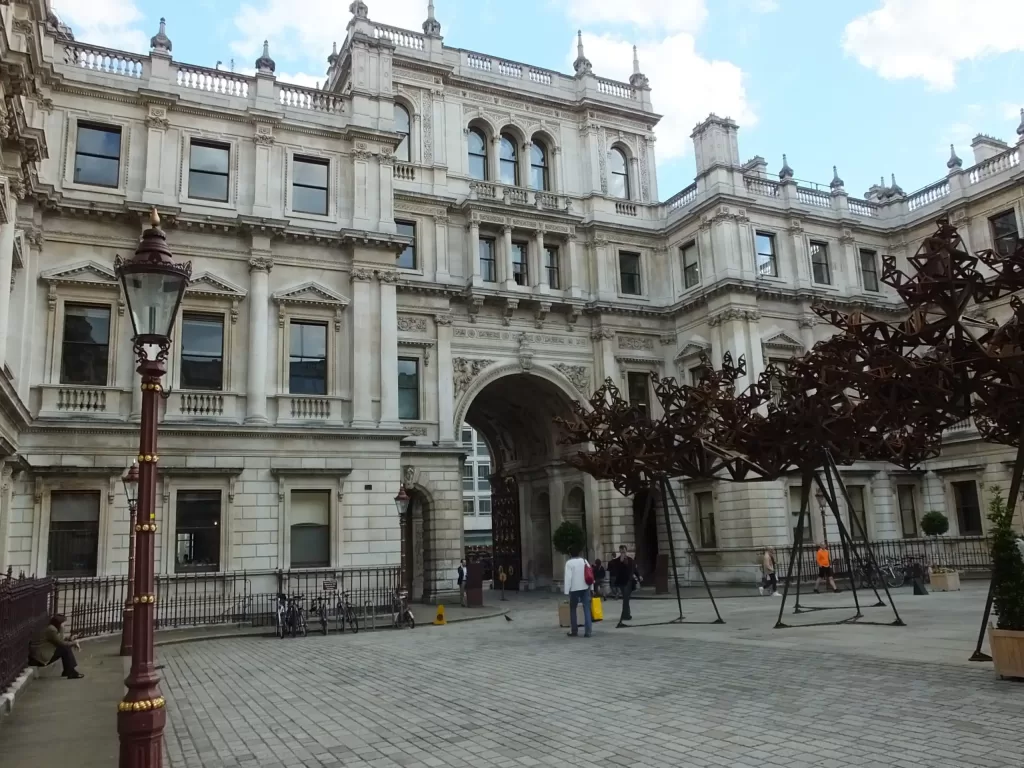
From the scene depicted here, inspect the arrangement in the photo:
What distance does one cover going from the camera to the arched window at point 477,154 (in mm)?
34156

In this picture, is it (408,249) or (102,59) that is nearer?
(102,59)

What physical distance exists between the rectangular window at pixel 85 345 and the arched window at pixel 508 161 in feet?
58.5

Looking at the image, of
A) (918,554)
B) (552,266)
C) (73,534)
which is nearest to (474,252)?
(552,266)

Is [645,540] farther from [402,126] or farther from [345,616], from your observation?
[402,126]

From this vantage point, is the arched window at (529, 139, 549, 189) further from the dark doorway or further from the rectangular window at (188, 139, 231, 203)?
the dark doorway

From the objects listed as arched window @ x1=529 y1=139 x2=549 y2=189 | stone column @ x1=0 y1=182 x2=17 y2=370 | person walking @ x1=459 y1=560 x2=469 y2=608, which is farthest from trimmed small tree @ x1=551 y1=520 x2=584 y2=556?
stone column @ x1=0 y1=182 x2=17 y2=370

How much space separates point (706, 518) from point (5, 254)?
2690 cm

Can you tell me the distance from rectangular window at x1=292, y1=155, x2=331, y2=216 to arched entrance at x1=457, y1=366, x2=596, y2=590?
10.7m

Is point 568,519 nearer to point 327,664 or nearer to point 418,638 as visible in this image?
point 418,638

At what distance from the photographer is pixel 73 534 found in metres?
21.8

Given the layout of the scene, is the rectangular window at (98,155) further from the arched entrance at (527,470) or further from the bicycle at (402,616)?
the arched entrance at (527,470)

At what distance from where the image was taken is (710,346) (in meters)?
33.8

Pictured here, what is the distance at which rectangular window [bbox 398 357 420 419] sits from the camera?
99.4 feet

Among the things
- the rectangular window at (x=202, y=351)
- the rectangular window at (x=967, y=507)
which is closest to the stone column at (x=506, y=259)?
the rectangular window at (x=202, y=351)
